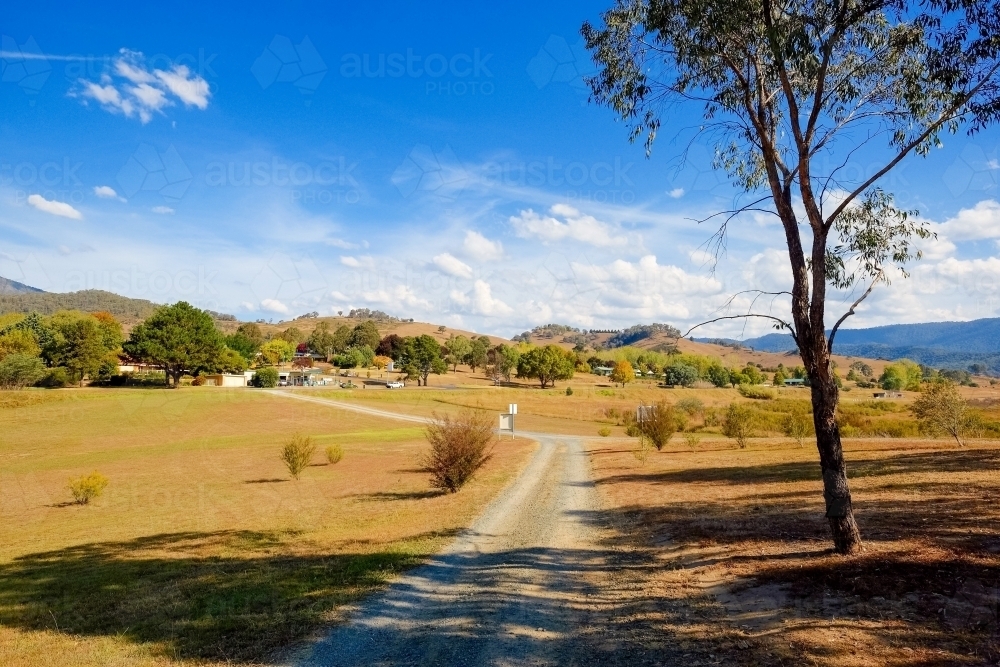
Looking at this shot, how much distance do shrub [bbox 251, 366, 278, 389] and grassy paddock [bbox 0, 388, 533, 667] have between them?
61554mm

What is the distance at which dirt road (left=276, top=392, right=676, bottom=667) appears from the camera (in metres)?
6.81

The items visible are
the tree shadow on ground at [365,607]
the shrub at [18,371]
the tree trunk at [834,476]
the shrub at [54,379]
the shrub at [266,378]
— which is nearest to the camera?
the tree shadow on ground at [365,607]

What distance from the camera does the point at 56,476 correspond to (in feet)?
101

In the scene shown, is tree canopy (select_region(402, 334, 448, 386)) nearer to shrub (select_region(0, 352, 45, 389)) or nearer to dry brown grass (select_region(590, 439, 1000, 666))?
shrub (select_region(0, 352, 45, 389))

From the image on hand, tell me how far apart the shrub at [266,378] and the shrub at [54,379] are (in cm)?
2934

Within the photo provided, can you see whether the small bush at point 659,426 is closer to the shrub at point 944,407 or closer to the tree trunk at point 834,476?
the shrub at point 944,407

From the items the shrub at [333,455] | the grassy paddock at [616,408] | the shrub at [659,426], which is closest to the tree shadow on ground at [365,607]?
the shrub at [333,455]

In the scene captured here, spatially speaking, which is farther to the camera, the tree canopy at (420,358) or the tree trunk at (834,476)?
the tree canopy at (420,358)

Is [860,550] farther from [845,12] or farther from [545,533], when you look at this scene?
[845,12]

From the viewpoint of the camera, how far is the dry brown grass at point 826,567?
615cm

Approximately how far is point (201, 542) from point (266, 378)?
96.8 m

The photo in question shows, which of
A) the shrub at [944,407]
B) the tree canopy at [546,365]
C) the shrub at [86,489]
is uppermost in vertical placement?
the tree canopy at [546,365]

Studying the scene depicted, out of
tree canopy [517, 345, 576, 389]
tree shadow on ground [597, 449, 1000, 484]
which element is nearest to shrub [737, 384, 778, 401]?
tree canopy [517, 345, 576, 389]

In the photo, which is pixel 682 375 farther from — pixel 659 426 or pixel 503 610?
pixel 503 610
